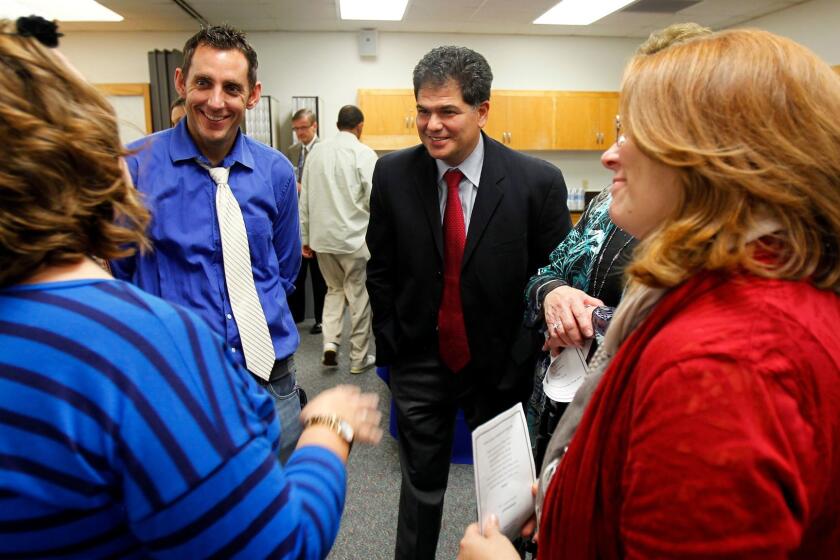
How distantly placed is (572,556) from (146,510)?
0.52 m

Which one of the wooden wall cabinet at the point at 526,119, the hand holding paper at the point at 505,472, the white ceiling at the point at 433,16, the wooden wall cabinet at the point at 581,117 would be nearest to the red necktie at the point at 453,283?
the hand holding paper at the point at 505,472

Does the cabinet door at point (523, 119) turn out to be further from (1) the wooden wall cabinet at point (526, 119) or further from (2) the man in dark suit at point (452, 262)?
(2) the man in dark suit at point (452, 262)

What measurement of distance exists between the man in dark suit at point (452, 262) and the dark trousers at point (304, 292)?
3427 millimetres

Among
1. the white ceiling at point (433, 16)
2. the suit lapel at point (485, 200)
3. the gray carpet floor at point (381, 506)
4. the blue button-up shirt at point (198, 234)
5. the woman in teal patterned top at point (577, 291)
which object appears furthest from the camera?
the white ceiling at point (433, 16)

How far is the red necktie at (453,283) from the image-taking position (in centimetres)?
189

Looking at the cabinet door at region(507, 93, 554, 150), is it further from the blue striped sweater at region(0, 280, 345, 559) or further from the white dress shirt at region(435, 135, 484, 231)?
the blue striped sweater at region(0, 280, 345, 559)

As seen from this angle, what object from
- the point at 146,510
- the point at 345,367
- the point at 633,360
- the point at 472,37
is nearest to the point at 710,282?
the point at 633,360

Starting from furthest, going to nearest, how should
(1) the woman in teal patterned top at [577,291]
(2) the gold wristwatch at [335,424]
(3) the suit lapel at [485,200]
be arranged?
(3) the suit lapel at [485,200]
(1) the woman in teal patterned top at [577,291]
(2) the gold wristwatch at [335,424]

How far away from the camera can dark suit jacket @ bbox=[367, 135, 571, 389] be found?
73.6 inches

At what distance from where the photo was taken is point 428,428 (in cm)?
196

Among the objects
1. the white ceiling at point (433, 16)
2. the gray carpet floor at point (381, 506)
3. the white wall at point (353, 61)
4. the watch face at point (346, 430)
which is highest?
the white ceiling at point (433, 16)

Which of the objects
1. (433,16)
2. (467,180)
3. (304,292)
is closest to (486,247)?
(467,180)

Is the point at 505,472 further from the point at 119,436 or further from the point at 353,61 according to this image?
the point at 353,61

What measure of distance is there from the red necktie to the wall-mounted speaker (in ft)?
18.0
